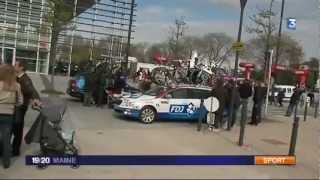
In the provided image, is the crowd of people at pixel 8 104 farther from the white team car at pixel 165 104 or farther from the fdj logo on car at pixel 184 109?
the fdj logo on car at pixel 184 109

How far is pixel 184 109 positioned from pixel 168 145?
251 inches

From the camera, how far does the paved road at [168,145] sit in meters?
10.1

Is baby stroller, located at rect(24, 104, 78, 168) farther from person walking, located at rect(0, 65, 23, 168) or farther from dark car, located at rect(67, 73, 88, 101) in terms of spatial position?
dark car, located at rect(67, 73, 88, 101)

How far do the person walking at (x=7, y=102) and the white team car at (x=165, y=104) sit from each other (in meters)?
9.77

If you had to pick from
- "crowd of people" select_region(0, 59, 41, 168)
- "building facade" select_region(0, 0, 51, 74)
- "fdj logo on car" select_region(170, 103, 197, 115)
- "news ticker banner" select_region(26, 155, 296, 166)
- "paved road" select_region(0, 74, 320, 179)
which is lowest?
"paved road" select_region(0, 74, 320, 179)

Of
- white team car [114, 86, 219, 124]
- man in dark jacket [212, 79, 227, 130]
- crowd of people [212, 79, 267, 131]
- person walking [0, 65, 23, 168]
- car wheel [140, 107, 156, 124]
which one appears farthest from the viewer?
white team car [114, 86, 219, 124]

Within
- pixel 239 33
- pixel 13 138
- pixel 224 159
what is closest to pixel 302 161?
pixel 224 159

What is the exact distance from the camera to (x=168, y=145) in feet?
45.8

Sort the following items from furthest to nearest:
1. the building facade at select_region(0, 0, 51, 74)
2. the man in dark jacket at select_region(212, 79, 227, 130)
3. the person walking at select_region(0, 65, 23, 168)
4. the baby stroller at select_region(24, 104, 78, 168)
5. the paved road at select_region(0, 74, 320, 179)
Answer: the building facade at select_region(0, 0, 51, 74)
the man in dark jacket at select_region(212, 79, 227, 130)
the baby stroller at select_region(24, 104, 78, 168)
the paved road at select_region(0, 74, 320, 179)
the person walking at select_region(0, 65, 23, 168)

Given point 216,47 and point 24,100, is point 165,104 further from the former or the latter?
point 216,47

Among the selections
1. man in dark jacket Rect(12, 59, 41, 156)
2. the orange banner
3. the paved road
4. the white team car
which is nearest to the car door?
the white team car

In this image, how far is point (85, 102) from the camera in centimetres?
2420

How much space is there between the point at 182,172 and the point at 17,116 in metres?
2.99

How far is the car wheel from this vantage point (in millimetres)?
19547
